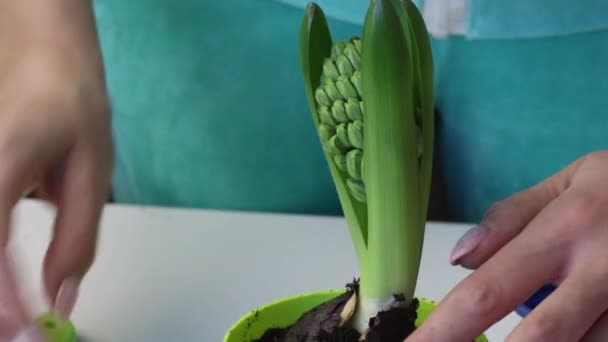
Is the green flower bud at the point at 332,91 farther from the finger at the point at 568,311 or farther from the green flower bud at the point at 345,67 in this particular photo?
the finger at the point at 568,311

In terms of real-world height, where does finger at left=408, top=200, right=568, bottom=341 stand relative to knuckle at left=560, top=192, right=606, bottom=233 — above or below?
below

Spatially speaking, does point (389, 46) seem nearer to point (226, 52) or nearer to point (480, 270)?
point (480, 270)

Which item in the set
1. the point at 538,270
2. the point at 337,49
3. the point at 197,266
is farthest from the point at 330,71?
the point at 197,266

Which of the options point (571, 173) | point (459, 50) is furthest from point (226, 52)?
point (571, 173)

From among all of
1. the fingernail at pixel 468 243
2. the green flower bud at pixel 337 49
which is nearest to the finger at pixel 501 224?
the fingernail at pixel 468 243

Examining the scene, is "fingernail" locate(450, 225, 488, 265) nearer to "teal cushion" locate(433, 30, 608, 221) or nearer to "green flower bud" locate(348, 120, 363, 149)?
"green flower bud" locate(348, 120, 363, 149)

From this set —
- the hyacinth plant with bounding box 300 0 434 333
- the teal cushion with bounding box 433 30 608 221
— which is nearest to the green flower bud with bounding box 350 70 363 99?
the hyacinth plant with bounding box 300 0 434 333
